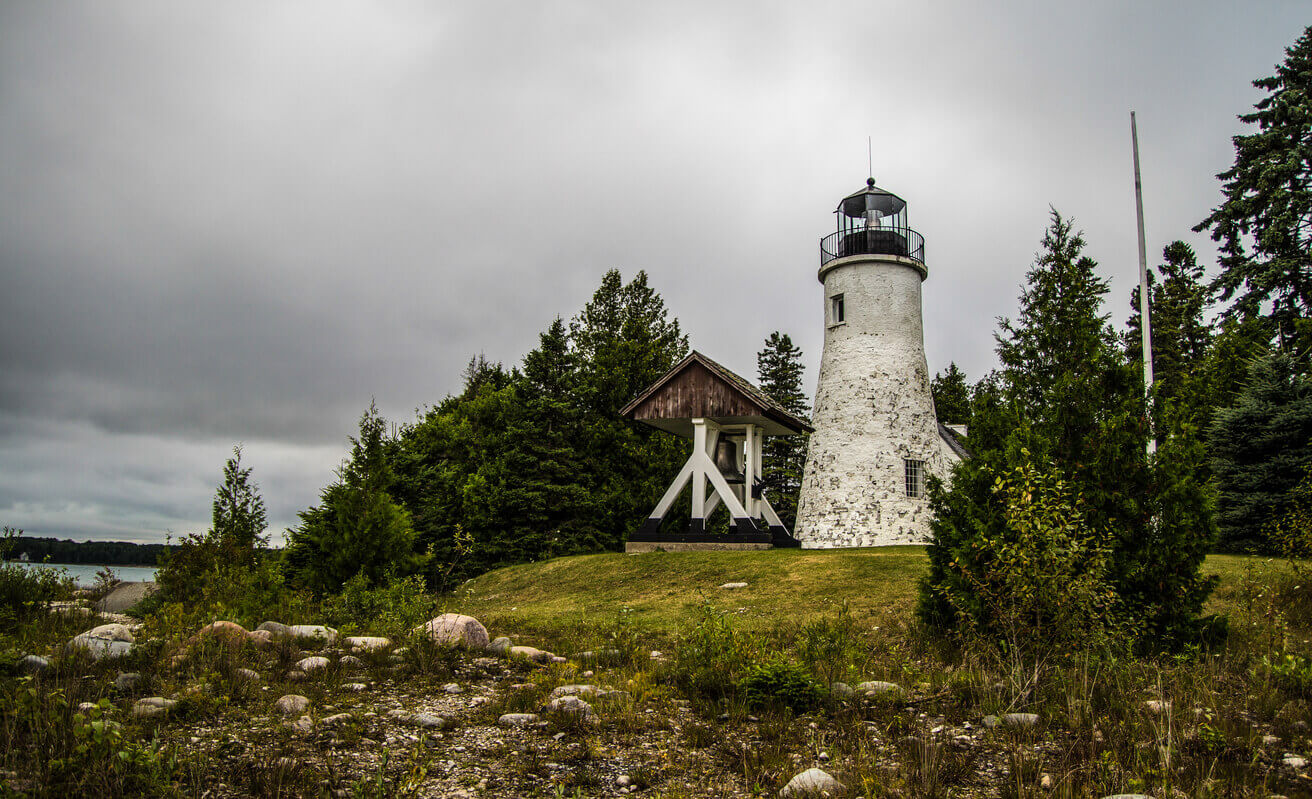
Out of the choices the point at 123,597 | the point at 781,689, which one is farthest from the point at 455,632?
the point at 123,597

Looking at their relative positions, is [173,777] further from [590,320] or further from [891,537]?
[590,320]

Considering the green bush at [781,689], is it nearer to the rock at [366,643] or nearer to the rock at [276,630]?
the rock at [366,643]

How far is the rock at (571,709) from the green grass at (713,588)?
4333 mm

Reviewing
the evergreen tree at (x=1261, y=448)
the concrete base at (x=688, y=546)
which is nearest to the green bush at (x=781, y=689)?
the concrete base at (x=688, y=546)

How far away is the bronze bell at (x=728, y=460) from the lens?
25.3 metres

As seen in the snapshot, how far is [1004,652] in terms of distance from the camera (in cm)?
744

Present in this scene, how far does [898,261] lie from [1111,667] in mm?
21643

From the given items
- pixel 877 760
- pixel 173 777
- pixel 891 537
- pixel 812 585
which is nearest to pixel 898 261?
pixel 891 537

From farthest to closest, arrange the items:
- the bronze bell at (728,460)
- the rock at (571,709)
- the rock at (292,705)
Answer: the bronze bell at (728,460) < the rock at (571,709) < the rock at (292,705)

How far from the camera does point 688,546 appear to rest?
23359 millimetres

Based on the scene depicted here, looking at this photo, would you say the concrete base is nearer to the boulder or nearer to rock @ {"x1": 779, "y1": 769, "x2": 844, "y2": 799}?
the boulder

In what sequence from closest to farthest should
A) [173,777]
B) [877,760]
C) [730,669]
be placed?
1. [173,777]
2. [877,760]
3. [730,669]

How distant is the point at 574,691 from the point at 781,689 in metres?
1.87

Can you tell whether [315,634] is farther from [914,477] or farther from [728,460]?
[914,477]
